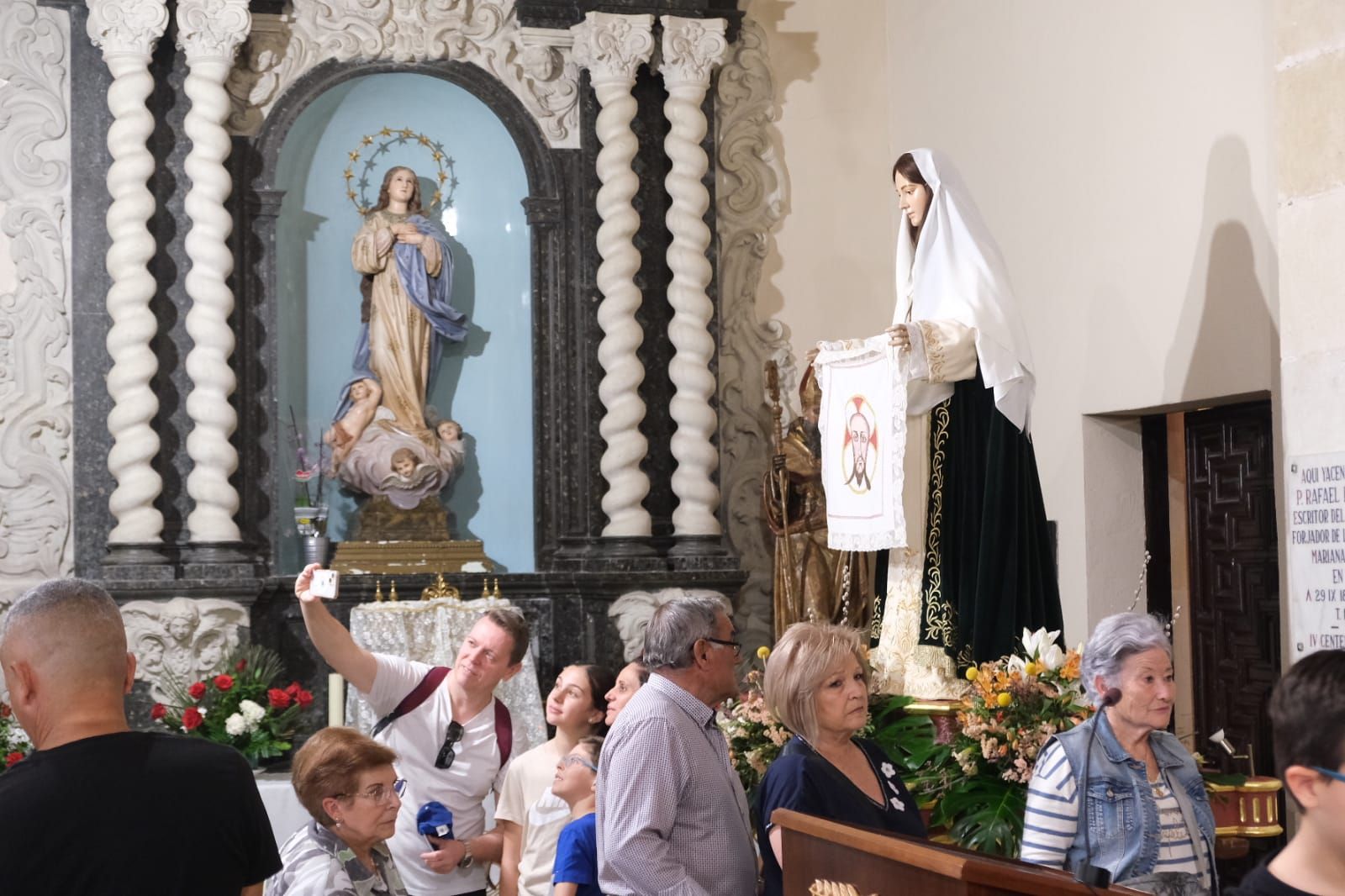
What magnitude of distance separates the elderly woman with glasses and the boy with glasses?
2040mm

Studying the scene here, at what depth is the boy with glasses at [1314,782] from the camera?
2.21 metres

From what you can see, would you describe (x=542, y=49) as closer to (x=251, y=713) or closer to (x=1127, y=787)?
(x=251, y=713)

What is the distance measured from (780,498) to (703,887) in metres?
5.53

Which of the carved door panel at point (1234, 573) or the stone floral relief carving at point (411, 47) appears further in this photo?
the stone floral relief carving at point (411, 47)

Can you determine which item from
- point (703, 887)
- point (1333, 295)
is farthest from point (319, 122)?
point (703, 887)

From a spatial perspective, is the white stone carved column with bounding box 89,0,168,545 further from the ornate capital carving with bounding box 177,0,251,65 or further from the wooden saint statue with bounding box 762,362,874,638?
the wooden saint statue with bounding box 762,362,874,638

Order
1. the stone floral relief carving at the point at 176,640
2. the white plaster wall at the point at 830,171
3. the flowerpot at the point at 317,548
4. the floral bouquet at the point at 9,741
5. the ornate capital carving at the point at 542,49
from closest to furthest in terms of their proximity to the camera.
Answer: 1. the floral bouquet at the point at 9,741
2. the stone floral relief carving at the point at 176,640
3. the flowerpot at the point at 317,548
4. the ornate capital carving at the point at 542,49
5. the white plaster wall at the point at 830,171

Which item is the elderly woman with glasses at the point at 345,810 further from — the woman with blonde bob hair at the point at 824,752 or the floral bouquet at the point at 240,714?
the floral bouquet at the point at 240,714

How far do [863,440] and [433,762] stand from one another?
2.17 m

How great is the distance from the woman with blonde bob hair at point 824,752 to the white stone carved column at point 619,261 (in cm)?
546

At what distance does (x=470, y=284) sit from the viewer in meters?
9.94

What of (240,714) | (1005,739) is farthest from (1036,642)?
(240,714)

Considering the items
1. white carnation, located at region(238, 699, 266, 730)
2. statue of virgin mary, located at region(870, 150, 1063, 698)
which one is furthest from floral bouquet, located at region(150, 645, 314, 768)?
statue of virgin mary, located at region(870, 150, 1063, 698)

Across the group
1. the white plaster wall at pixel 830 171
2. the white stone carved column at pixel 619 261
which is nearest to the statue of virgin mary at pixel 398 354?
the white stone carved column at pixel 619 261
